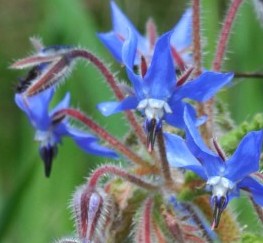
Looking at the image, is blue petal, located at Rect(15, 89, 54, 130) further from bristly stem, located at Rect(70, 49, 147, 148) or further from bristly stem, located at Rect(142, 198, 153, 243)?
bristly stem, located at Rect(142, 198, 153, 243)

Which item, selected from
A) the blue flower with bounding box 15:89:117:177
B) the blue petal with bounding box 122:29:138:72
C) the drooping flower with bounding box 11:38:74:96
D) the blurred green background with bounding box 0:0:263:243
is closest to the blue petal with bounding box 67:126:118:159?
the blue flower with bounding box 15:89:117:177

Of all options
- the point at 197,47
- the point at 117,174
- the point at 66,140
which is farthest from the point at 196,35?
the point at 66,140

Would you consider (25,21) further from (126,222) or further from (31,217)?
(126,222)

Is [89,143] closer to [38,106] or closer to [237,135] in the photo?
[38,106]

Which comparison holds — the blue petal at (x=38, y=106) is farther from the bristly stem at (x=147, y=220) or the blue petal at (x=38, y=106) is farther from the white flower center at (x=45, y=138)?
the bristly stem at (x=147, y=220)

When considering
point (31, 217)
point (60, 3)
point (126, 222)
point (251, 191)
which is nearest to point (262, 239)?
point (251, 191)
